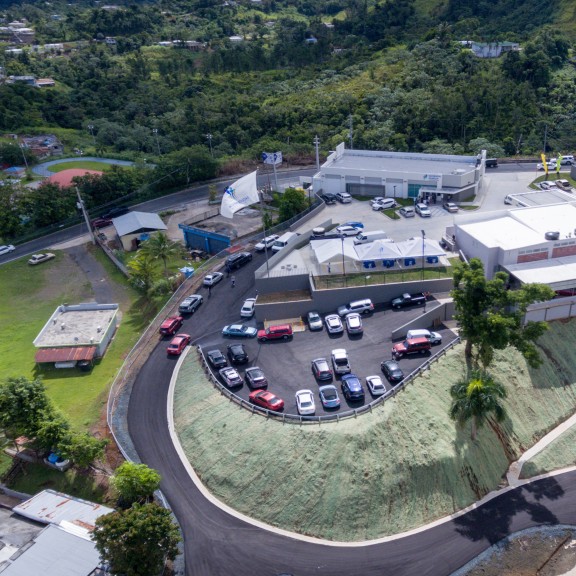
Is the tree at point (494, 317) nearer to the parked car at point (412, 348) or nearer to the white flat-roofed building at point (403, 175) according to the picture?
the parked car at point (412, 348)

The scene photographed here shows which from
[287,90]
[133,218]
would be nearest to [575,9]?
[287,90]

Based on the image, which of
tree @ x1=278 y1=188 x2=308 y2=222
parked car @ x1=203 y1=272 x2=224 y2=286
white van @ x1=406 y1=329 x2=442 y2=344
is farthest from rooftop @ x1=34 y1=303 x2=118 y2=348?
white van @ x1=406 y1=329 x2=442 y2=344

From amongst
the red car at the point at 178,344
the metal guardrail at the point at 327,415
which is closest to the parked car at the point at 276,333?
the metal guardrail at the point at 327,415

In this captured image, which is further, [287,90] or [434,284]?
[287,90]

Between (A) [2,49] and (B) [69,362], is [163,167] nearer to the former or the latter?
(B) [69,362]

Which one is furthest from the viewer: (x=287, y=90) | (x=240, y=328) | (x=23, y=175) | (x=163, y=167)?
(x=287, y=90)
